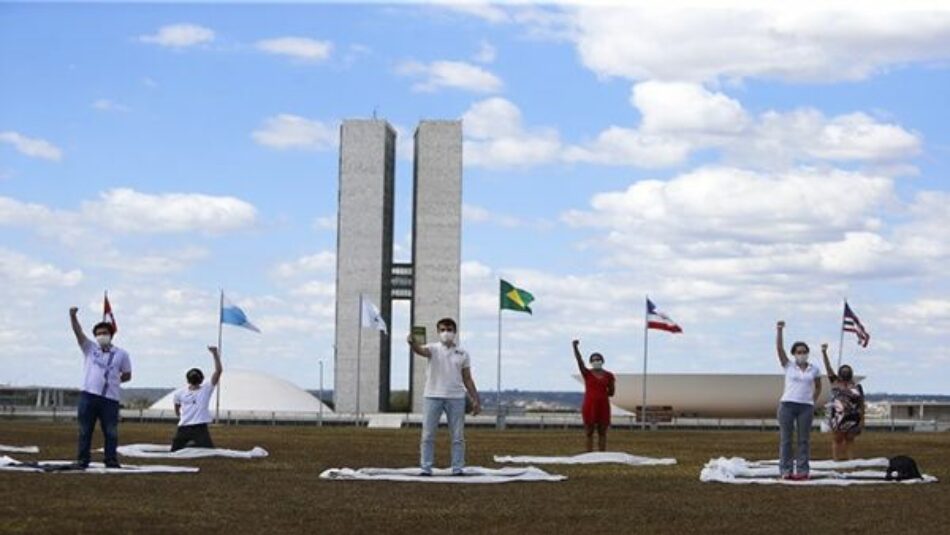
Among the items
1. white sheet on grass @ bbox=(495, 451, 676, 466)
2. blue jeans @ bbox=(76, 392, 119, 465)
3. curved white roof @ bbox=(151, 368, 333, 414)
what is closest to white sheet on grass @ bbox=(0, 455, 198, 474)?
blue jeans @ bbox=(76, 392, 119, 465)

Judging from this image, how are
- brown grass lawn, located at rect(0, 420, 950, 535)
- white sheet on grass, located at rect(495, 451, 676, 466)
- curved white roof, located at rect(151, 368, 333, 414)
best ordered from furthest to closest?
curved white roof, located at rect(151, 368, 333, 414) → white sheet on grass, located at rect(495, 451, 676, 466) → brown grass lawn, located at rect(0, 420, 950, 535)

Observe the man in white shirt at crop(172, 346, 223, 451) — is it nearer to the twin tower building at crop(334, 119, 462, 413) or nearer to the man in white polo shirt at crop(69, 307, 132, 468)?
the man in white polo shirt at crop(69, 307, 132, 468)

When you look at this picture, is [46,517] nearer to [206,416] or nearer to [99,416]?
[99,416]

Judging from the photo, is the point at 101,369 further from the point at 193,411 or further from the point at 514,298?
the point at 514,298

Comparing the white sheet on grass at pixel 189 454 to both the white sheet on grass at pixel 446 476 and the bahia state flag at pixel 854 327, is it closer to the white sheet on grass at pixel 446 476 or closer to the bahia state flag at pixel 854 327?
the white sheet on grass at pixel 446 476

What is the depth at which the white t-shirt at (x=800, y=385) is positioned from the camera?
17.7m

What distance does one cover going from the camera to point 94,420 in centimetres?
1783

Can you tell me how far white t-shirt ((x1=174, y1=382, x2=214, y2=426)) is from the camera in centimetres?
2203

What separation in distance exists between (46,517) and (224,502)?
6.75 ft

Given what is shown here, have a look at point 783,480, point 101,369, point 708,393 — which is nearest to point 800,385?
point 783,480

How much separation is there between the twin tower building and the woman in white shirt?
56.3 metres

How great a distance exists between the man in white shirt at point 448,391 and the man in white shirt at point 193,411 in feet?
16.1

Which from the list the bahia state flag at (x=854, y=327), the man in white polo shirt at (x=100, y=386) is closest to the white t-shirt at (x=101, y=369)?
the man in white polo shirt at (x=100, y=386)

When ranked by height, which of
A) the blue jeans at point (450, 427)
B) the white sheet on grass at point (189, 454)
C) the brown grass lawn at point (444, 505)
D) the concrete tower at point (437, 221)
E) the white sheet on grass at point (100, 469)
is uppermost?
the concrete tower at point (437, 221)
